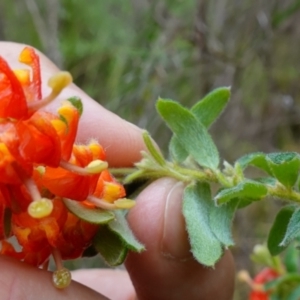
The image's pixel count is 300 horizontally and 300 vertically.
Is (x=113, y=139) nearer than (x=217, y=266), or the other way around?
(x=217, y=266)

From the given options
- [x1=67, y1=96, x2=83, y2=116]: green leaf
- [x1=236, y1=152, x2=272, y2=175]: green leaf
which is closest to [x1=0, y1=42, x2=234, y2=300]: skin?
[x1=236, y1=152, x2=272, y2=175]: green leaf

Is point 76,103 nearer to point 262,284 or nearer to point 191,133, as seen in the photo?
point 191,133

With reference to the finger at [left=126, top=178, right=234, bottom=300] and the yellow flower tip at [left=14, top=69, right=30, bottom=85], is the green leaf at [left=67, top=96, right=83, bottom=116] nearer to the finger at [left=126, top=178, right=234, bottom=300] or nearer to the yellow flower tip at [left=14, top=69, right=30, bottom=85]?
the yellow flower tip at [left=14, top=69, right=30, bottom=85]

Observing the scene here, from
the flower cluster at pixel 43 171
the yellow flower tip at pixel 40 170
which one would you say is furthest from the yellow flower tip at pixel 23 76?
the yellow flower tip at pixel 40 170

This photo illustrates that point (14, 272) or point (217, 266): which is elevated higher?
point (14, 272)

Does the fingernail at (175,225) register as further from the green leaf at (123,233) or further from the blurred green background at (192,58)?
the blurred green background at (192,58)

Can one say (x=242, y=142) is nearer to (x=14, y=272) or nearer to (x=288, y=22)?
(x=288, y=22)

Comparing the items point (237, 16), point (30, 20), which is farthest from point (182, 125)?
point (30, 20)

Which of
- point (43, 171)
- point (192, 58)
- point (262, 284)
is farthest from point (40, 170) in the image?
point (192, 58)
